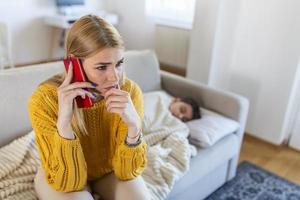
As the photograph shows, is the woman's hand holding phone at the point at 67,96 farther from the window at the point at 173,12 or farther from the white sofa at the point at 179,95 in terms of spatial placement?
the window at the point at 173,12

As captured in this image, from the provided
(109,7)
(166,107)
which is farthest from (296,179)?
(109,7)

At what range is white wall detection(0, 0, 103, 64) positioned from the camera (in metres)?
3.96

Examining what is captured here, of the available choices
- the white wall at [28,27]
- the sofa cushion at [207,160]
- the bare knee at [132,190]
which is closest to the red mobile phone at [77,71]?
the bare knee at [132,190]

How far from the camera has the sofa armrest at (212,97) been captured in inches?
78.1

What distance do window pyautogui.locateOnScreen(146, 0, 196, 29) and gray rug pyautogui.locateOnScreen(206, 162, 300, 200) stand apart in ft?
6.85

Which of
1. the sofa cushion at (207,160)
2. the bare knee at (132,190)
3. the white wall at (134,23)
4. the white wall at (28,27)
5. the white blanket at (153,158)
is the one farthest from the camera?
A: the white wall at (134,23)

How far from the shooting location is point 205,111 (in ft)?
6.74

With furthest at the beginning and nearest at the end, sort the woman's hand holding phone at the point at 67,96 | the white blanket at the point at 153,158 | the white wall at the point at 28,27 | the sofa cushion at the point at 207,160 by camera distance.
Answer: the white wall at the point at 28,27 < the sofa cushion at the point at 207,160 < the white blanket at the point at 153,158 < the woman's hand holding phone at the point at 67,96

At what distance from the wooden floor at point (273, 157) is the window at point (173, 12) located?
1.73 meters

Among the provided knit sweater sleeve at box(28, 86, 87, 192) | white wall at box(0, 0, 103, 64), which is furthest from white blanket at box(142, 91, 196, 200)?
white wall at box(0, 0, 103, 64)

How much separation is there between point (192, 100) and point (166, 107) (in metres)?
0.19

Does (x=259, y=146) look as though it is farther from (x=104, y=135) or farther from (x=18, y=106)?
(x=18, y=106)

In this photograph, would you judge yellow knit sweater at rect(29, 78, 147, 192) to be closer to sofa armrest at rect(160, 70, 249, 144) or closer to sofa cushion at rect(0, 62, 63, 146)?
sofa cushion at rect(0, 62, 63, 146)

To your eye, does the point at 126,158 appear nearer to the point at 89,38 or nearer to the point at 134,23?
the point at 89,38
